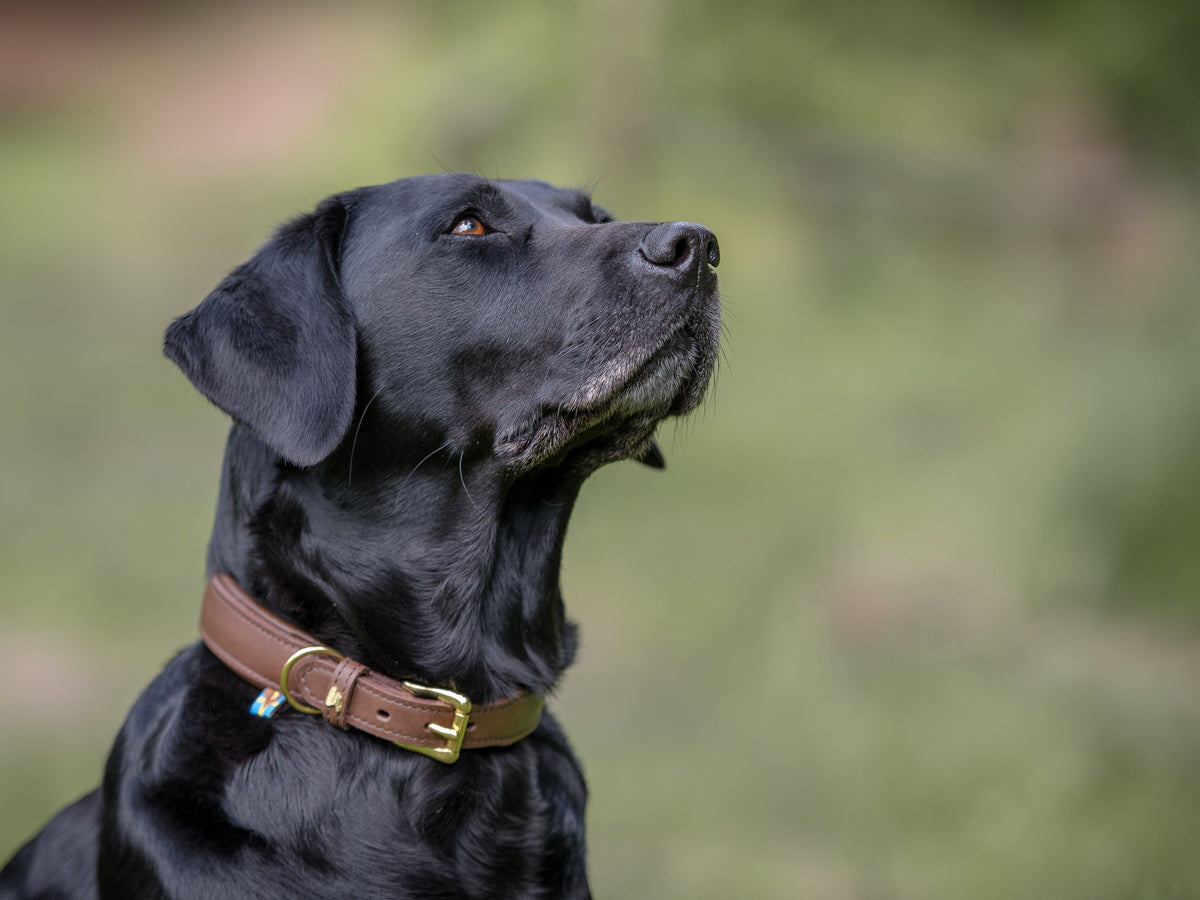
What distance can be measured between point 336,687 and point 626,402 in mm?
918

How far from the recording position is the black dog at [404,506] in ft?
8.41

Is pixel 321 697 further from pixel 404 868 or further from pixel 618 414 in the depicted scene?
pixel 618 414

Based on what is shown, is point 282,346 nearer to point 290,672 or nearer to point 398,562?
point 398,562

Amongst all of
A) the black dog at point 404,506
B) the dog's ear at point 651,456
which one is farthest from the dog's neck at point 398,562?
the dog's ear at point 651,456

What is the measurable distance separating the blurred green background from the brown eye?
1.46 meters

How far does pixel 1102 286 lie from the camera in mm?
11719

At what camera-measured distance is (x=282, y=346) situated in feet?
9.00

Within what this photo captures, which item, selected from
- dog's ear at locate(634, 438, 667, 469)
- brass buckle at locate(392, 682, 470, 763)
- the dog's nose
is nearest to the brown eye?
the dog's nose

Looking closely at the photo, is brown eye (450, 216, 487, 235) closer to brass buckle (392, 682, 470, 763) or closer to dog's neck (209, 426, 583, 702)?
dog's neck (209, 426, 583, 702)

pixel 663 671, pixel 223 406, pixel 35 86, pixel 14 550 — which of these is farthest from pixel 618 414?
pixel 35 86

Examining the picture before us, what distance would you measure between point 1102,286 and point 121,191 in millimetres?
11058

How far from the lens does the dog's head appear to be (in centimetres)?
273

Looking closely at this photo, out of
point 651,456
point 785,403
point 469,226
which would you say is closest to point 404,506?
point 469,226

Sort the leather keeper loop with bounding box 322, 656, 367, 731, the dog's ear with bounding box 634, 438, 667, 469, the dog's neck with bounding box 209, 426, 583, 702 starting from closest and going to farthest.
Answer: the leather keeper loop with bounding box 322, 656, 367, 731 < the dog's neck with bounding box 209, 426, 583, 702 < the dog's ear with bounding box 634, 438, 667, 469
